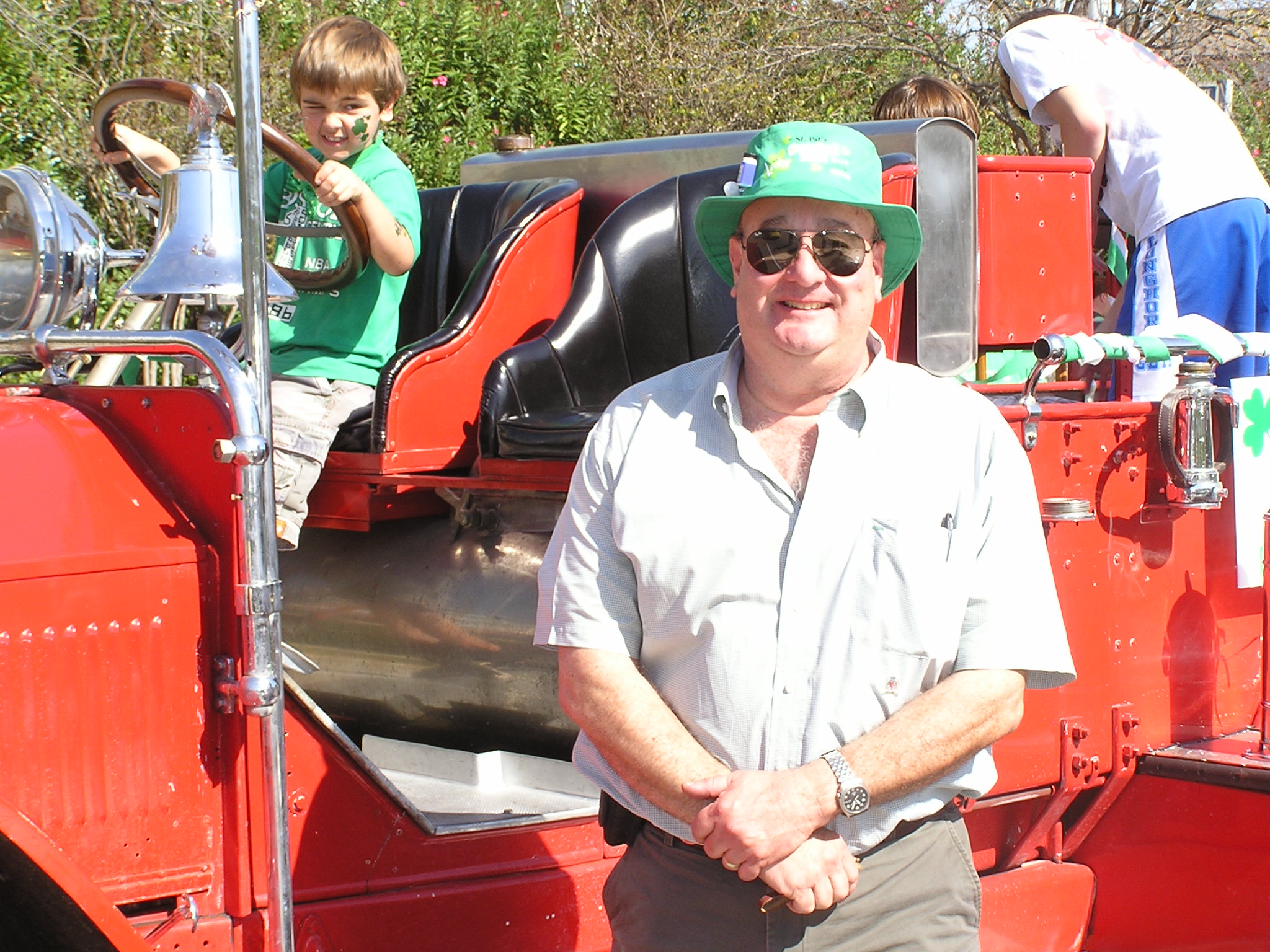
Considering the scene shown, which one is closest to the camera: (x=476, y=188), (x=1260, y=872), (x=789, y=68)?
(x=1260, y=872)

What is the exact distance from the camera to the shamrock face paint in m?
3.11

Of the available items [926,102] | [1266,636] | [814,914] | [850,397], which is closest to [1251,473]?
[1266,636]

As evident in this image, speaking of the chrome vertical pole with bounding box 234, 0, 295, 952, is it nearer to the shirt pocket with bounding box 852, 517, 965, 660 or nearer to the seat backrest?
the shirt pocket with bounding box 852, 517, 965, 660

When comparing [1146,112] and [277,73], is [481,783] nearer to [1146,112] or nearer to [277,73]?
[1146,112]

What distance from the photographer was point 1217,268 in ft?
11.2

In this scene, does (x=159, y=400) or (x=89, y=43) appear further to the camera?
(x=89, y=43)

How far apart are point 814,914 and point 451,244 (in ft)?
8.13

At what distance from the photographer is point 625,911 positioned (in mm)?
2004

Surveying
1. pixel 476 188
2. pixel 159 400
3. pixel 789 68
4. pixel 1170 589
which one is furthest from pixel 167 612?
pixel 789 68

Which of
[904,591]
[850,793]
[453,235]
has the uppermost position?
[453,235]

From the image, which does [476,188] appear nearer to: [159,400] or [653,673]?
[159,400]

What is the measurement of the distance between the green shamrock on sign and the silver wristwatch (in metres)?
1.50

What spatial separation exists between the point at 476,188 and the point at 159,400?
206cm

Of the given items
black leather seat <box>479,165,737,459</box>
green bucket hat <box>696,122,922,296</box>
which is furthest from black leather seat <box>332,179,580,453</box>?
green bucket hat <box>696,122,922,296</box>
